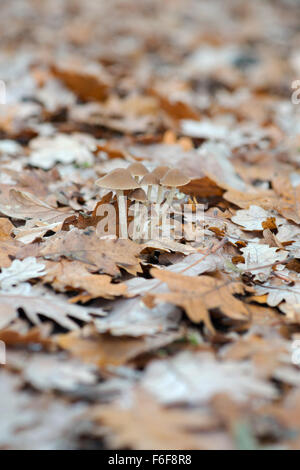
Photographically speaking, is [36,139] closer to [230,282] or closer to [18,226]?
[18,226]

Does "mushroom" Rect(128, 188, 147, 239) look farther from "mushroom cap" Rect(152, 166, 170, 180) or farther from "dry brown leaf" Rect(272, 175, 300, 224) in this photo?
"dry brown leaf" Rect(272, 175, 300, 224)

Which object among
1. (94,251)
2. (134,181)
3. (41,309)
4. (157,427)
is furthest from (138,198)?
(157,427)

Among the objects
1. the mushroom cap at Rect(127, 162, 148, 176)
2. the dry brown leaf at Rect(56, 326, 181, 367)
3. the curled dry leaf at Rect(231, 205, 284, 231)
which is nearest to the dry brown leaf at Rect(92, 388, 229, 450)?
the dry brown leaf at Rect(56, 326, 181, 367)

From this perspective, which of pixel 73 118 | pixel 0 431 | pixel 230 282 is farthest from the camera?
pixel 73 118

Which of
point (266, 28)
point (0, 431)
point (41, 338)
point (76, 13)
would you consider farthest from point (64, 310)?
point (266, 28)

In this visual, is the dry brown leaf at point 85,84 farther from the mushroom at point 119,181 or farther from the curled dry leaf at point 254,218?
the mushroom at point 119,181

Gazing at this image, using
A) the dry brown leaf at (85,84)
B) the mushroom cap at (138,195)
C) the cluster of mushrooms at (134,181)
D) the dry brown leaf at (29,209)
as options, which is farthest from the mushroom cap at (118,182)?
the dry brown leaf at (85,84)

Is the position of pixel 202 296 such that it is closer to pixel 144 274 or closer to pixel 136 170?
pixel 144 274
